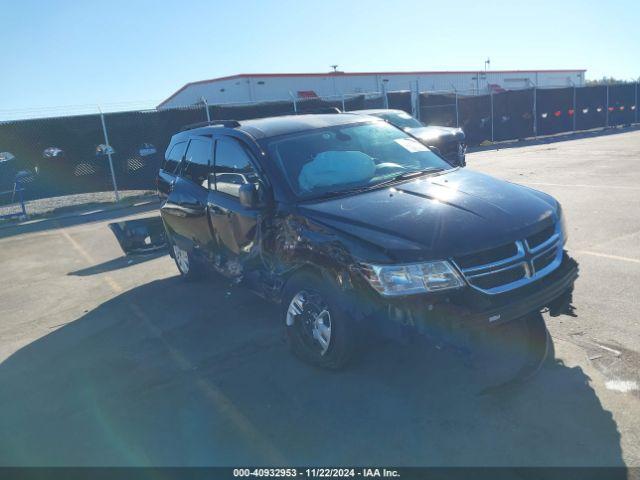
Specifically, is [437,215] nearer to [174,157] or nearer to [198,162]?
[198,162]

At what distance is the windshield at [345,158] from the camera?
4141 millimetres

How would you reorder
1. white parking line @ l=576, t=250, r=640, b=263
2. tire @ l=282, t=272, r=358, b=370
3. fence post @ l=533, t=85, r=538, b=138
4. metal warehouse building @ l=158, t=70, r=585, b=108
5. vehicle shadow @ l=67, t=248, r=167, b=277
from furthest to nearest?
metal warehouse building @ l=158, t=70, r=585, b=108 → fence post @ l=533, t=85, r=538, b=138 → vehicle shadow @ l=67, t=248, r=167, b=277 → white parking line @ l=576, t=250, r=640, b=263 → tire @ l=282, t=272, r=358, b=370

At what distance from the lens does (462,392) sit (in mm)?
3408

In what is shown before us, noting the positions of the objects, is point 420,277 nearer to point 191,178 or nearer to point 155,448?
point 155,448

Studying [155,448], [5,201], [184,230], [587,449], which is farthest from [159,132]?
[587,449]

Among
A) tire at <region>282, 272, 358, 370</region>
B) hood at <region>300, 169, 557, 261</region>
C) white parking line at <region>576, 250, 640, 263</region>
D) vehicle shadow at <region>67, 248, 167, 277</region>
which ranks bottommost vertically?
vehicle shadow at <region>67, 248, 167, 277</region>

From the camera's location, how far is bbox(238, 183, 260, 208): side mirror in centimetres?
398

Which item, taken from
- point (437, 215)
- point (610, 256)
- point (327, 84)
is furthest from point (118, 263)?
point (327, 84)

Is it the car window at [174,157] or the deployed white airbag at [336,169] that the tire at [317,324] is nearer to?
the deployed white airbag at [336,169]

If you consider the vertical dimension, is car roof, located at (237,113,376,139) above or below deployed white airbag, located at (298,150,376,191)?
above

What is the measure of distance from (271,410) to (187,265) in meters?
3.32

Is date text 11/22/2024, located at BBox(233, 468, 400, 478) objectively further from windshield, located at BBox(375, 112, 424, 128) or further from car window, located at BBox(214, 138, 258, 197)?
windshield, located at BBox(375, 112, 424, 128)

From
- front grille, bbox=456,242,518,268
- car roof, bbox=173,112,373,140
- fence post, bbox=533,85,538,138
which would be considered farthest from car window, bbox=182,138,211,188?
fence post, bbox=533,85,538,138

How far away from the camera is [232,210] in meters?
4.61
